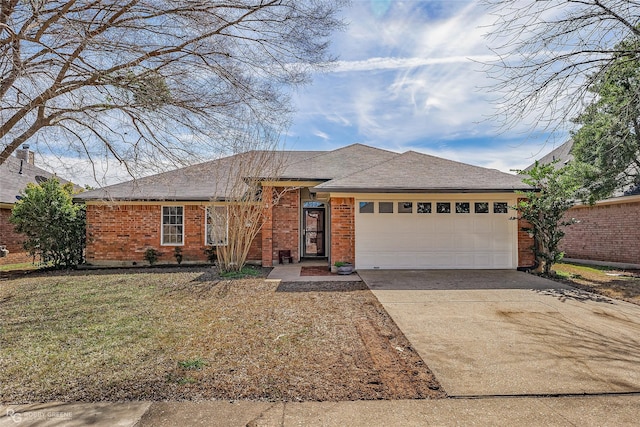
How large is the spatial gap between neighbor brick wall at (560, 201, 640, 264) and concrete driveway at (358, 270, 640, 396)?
21.0ft

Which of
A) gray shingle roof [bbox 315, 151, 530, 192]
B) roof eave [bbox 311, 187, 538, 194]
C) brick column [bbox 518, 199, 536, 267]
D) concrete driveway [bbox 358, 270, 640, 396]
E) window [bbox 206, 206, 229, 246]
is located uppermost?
gray shingle roof [bbox 315, 151, 530, 192]

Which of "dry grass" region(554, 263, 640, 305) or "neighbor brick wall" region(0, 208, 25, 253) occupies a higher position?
"neighbor brick wall" region(0, 208, 25, 253)

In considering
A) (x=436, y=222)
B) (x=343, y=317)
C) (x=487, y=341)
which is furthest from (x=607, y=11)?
(x=436, y=222)

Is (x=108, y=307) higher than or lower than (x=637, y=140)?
lower

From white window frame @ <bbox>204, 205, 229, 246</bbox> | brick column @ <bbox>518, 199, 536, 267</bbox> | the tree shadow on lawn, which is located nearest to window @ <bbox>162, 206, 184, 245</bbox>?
white window frame @ <bbox>204, 205, 229, 246</bbox>

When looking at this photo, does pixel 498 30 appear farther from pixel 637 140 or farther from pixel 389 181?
pixel 637 140

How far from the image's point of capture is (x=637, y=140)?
28.4ft

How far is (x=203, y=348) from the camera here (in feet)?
14.6

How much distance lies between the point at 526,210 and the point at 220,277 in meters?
8.66

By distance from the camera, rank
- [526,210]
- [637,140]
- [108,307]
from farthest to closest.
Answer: [526,210], [637,140], [108,307]

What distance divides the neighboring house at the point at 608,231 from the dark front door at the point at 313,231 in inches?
330

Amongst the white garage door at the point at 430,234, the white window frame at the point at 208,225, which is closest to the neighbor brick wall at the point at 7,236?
the white window frame at the point at 208,225

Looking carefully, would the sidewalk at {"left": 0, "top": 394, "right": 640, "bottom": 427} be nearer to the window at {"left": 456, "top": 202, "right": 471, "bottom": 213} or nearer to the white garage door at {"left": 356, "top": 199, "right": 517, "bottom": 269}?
the white garage door at {"left": 356, "top": 199, "right": 517, "bottom": 269}

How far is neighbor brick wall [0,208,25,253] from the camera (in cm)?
1625
